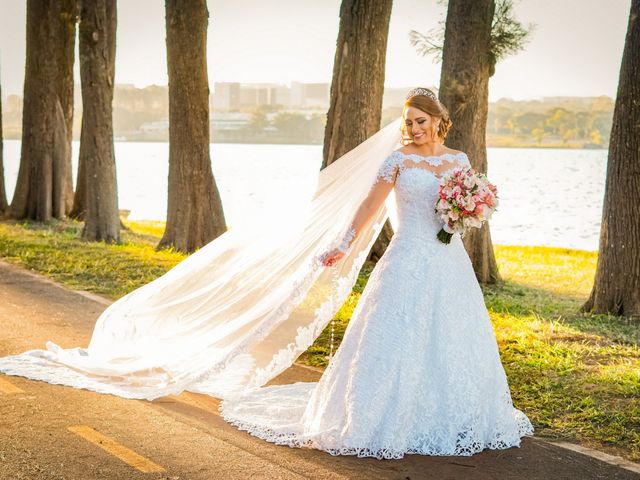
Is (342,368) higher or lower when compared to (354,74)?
lower

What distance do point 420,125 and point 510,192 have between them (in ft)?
181

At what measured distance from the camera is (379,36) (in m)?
13.9

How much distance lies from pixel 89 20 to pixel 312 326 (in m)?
11.9

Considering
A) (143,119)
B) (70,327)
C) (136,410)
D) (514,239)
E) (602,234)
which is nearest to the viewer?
(136,410)

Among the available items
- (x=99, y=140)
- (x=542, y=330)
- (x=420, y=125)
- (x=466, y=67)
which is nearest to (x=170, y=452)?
(x=420, y=125)

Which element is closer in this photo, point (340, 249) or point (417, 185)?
point (417, 185)

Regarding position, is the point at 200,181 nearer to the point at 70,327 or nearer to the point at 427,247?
the point at 70,327

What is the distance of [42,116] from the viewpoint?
2033cm

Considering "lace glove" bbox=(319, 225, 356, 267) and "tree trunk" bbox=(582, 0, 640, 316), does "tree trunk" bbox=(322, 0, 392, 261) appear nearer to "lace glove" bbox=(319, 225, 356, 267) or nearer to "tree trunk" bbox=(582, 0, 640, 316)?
"tree trunk" bbox=(582, 0, 640, 316)

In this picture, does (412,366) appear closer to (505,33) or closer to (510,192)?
(505,33)

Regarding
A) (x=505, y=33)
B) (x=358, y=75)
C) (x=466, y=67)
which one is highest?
(x=505, y=33)

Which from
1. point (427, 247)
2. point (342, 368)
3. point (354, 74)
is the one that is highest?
point (354, 74)

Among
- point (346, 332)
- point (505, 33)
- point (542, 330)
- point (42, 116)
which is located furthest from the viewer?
point (42, 116)

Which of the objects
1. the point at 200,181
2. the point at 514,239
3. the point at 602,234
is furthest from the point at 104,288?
the point at 514,239
